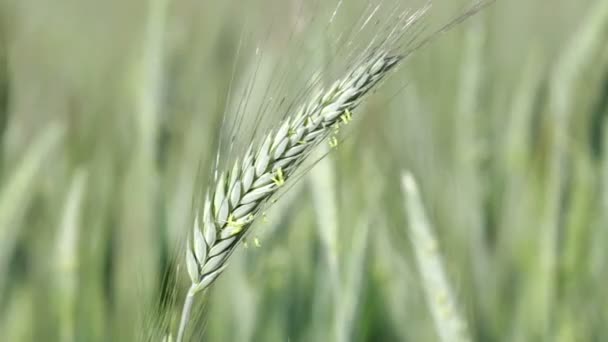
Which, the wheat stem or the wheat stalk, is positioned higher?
the wheat stalk

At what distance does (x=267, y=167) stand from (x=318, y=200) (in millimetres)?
260

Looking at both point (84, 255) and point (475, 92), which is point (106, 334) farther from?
point (475, 92)

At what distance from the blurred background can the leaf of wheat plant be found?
0.06m

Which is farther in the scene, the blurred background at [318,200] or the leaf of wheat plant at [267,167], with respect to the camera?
the blurred background at [318,200]

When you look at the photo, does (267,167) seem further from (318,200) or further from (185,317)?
(318,200)

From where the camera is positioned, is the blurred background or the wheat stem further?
the blurred background

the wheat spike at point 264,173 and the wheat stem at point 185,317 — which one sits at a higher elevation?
the wheat spike at point 264,173

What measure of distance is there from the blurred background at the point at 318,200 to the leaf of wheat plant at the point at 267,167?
58 mm

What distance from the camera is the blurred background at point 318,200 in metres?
0.71

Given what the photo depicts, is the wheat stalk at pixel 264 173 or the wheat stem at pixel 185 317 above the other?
the wheat stalk at pixel 264 173

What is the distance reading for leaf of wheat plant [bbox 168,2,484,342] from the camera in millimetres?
456

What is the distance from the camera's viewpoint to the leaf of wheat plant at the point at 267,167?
46 centimetres

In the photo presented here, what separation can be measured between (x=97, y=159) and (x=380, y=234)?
1.13 feet

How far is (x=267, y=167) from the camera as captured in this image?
1.54 ft
